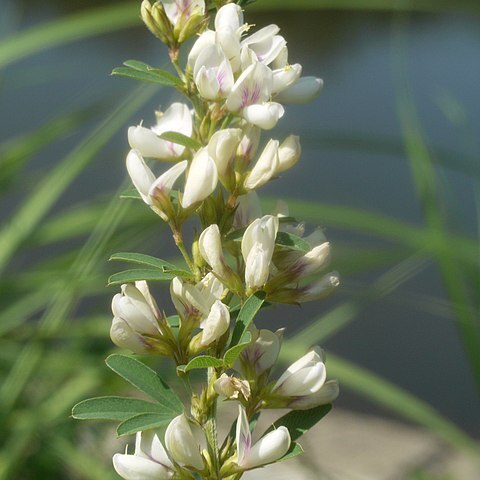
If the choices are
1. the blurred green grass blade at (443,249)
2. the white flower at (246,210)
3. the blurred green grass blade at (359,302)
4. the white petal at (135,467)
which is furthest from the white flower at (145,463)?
the blurred green grass blade at (359,302)

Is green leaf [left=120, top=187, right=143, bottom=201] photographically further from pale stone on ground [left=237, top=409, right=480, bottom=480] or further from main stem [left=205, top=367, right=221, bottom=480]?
pale stone on ground [left=237, top=409, right=480, bottom=480]

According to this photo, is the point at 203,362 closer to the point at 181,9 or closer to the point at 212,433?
the point at 212,433

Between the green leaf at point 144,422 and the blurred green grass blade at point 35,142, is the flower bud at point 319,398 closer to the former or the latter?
the green leaf at point 144,422

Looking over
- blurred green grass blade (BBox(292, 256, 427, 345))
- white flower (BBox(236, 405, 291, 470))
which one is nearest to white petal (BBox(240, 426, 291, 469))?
white flower (BBox(236, 405, 291, 470))

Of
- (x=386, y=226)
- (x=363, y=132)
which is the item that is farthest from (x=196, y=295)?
(x=363, y=132)

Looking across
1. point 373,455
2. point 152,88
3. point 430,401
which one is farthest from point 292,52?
point 152,88

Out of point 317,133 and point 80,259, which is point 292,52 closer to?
point 317,133
